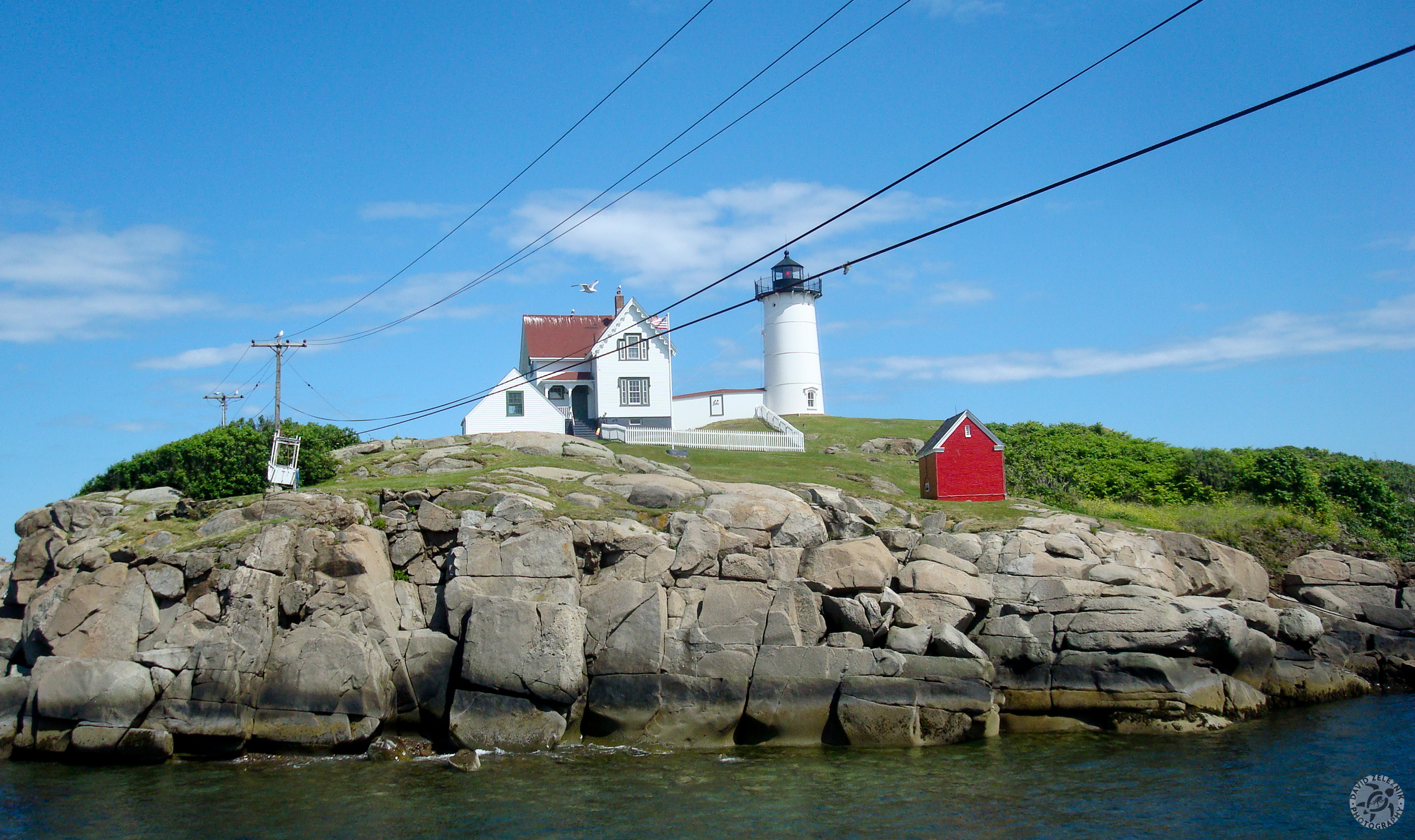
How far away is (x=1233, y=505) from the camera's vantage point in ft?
117

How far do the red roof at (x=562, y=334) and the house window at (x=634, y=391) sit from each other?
265cm

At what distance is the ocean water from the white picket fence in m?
25.6

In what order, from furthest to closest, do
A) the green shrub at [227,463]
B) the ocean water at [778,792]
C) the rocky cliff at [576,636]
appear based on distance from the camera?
the green shrub at [227,463], the rocky cliff at [576,636], the ocean water at [778,792]

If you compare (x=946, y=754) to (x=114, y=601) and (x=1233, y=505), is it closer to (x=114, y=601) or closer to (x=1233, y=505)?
(x=114, y=601)

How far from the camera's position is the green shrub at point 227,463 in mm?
28781

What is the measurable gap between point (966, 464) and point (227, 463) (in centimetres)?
2412

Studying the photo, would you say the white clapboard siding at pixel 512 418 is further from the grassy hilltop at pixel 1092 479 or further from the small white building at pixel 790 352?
the small white building at pixel 790 352

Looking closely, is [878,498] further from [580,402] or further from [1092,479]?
[580,402]

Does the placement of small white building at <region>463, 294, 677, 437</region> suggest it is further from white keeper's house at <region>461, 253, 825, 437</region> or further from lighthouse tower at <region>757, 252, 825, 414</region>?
lighthouse tower at <region>757, 252, 825, 414</region>

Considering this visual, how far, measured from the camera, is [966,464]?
32.6 metres

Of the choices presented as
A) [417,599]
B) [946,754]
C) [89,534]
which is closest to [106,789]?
[417,599]

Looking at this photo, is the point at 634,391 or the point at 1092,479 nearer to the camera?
the point at 1092,479

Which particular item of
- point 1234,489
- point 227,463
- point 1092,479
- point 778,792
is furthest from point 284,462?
point 1234,489

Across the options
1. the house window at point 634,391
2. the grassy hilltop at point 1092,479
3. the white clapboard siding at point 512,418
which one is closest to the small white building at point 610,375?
the house window at point 634,391
